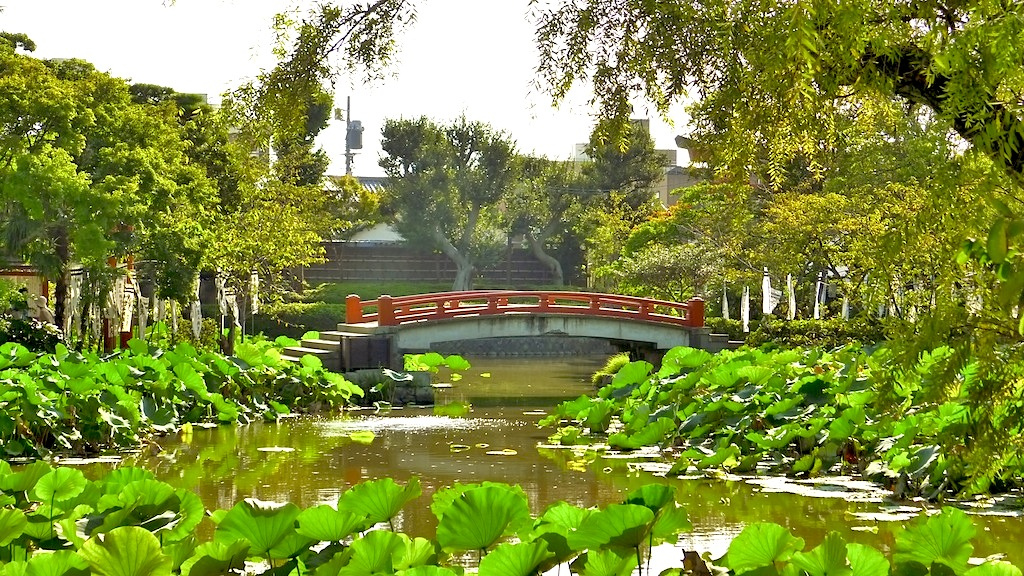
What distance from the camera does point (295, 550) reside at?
2.97 metres

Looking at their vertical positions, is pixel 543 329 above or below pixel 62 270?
below

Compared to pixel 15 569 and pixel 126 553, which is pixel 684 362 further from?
pixel 15 569

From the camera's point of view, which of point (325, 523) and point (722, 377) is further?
point (722, 377)

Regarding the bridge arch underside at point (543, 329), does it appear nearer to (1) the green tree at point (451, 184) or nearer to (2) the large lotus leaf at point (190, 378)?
(2) the large lotus leaf at point (190, 378)

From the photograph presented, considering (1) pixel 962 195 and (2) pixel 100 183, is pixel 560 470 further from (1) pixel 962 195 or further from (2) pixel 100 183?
(2) pixel 100 183

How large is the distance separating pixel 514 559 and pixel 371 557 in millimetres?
314

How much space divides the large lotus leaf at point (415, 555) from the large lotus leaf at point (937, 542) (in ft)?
3.55

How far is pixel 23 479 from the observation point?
12.0ft

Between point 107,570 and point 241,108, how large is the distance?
306 cm

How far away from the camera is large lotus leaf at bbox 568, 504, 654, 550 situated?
2852 mm

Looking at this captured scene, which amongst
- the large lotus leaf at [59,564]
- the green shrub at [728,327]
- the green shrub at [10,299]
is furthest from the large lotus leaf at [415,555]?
the green shrub at [728,327]

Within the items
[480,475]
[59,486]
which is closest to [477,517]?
[59,486]

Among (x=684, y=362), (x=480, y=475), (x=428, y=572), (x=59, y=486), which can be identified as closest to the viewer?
(x=428, y=572)

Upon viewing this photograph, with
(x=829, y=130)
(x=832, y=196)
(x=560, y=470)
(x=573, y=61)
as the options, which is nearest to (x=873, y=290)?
(x=829, y=130)
